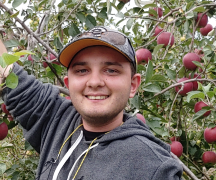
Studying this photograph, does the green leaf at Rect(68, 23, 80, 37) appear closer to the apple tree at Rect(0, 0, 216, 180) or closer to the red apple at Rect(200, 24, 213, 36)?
the apple tree at Rect(0, 0, 216, 180)

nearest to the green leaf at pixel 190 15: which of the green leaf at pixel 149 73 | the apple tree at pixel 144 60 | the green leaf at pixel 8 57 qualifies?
the apple tree at pixel 144 60

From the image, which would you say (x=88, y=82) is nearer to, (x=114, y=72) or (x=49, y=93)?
(x=114, y=72)

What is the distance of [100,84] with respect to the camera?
2.90 ft

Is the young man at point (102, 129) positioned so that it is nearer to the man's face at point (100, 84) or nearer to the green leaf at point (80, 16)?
the man's face at point (100, 84)

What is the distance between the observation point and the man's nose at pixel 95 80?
881 millimetres

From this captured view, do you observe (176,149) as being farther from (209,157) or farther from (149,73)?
(149,73)

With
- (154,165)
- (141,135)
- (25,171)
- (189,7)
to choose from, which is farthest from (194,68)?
(25,171)

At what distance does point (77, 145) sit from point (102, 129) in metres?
0.11

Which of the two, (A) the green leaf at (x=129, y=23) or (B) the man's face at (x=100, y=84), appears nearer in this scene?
(B) the man's face at (x=100, y=84)

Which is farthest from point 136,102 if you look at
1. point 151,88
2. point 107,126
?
point 107,126

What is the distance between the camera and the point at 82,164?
3.04ft

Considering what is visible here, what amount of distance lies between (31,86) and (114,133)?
426 mm

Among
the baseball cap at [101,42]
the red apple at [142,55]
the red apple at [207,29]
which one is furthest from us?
the red apple at [207,29]

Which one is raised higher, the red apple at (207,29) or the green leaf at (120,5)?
the green leaf at (120,5)
